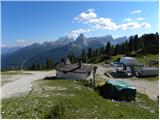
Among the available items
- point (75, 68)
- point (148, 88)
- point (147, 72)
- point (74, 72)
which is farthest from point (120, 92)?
point (147, 72)

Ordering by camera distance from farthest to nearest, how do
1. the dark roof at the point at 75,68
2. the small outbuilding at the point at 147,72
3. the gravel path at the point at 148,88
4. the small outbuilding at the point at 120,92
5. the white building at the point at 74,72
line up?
the small outbuilding at the point at 147,72, the dark roof at the point at 75,68, the white building at the point at 74,72, the gravel path at the point at 148,88, the small outbuilding at the point at 120,92

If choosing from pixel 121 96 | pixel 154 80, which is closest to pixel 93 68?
pixel 154 80

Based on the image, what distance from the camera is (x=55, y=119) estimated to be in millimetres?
22578

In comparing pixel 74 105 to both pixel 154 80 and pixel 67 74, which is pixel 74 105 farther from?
pixel 154 80

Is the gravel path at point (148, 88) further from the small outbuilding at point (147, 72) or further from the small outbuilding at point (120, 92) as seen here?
the small outbuilding at point (147, 72)

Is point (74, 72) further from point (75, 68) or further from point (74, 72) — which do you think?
point (75, 68)

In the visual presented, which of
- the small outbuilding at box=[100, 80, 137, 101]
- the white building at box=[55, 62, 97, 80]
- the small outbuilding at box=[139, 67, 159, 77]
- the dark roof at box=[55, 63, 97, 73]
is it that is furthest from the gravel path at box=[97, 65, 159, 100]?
the small outbuilding at box=[139, 67, 159, 77]

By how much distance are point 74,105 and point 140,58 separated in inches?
4544

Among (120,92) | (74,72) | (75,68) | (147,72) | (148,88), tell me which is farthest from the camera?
(147,72)

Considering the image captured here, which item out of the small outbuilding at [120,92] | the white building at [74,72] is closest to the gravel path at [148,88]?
the small outbuilding at [120,92]

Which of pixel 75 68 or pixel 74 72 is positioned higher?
pixel 75 68

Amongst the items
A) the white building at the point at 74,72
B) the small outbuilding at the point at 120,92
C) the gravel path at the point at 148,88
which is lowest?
the gravel path at the point at 148,88

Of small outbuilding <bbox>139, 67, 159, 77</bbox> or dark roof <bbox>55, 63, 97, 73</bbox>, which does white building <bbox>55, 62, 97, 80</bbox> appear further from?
small outbuilding <bbox>139, 67, 159, 77</bbox>

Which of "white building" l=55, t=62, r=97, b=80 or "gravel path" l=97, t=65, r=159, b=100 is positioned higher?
"white building" l=55, t=62, r=97, b=80
